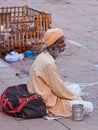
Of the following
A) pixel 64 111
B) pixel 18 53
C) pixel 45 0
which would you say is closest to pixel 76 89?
pixel 64 111

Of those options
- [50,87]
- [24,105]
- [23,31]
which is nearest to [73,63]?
[23,31]

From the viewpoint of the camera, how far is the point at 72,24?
15484 mm

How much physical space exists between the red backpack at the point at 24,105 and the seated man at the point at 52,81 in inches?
4.4

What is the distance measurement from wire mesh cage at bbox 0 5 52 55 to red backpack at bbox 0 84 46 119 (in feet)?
13.3

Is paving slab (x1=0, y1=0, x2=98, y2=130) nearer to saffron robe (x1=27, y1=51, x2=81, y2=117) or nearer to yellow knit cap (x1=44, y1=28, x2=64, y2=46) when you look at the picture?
saffron robe (x1=27, y1=51, x2=81, y2=117)

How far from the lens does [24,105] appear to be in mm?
7312

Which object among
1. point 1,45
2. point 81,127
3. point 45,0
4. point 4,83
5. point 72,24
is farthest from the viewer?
point 45,0

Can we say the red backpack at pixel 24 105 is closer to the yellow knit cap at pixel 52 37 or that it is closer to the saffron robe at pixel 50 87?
the saffron robe at pixel 50 87

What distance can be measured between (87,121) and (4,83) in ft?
7.77

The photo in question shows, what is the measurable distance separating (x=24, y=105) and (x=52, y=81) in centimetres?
49

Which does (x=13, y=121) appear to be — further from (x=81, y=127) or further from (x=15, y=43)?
(x=15, y=43)

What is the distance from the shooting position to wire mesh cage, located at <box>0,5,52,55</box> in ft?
37.4

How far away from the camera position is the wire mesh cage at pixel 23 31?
37.4 feet

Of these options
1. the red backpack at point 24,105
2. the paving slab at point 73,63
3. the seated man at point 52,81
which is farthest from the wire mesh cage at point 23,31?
the red backpack at point 24,105
